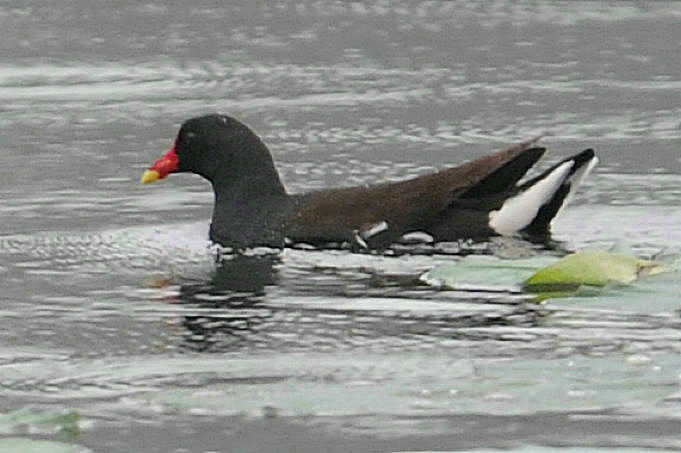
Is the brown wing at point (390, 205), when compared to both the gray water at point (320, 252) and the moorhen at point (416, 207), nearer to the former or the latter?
the moorhen at point (416, 207)

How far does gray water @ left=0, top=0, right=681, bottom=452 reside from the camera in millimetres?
6906

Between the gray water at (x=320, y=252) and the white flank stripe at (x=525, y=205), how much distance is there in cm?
21

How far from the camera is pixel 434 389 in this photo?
7.24 m

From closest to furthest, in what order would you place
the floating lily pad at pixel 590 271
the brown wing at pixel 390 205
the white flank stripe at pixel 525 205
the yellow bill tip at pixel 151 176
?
the floating lily pad at pixel 590 271 < the brown wing at pixel 390 205 < the white flank stripe at pixel 525 205 < the yellow bill tip at pixel 151 176

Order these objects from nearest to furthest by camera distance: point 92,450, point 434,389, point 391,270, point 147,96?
point 92,450
point 434,389
point 391,270
point 147,96

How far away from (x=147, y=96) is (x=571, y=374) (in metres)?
8.39

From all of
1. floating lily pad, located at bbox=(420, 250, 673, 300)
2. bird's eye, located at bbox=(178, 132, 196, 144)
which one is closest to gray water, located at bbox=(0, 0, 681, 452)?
floating lily pad, located at bbox=(420, 250, 673, 300)

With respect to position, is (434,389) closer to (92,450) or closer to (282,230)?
(92,450)

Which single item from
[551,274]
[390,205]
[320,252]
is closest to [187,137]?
[320,252]

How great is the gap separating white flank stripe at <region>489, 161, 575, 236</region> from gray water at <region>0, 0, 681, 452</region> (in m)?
0.21

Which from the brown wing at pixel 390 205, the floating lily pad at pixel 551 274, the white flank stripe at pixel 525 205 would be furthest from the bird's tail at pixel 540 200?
the floating lily pad at pixel 551 274

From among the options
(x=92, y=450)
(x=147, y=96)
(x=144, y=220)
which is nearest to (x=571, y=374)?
(x=92, y=450)

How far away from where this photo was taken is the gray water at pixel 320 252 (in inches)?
272

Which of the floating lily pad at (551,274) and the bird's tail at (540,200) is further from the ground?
the bird's tail at (540,200)
